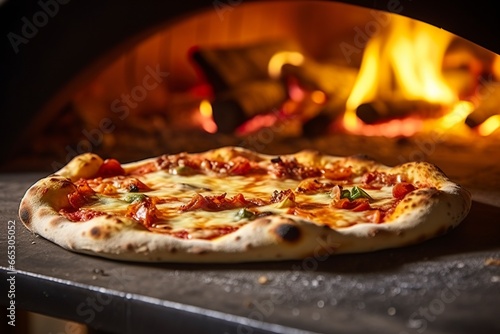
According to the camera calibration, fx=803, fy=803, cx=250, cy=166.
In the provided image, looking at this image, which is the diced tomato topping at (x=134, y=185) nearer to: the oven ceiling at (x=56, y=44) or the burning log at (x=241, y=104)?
the oven ceiling at (x=56, y=44)

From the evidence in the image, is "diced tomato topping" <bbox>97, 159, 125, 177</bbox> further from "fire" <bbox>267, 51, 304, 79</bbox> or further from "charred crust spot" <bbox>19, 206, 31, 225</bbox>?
"fire" <bbox>267, 51, 304, 79</bbox>

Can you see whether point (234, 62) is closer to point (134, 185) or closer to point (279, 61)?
point (279, 61)

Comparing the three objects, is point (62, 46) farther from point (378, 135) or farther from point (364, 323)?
point (364, 323)

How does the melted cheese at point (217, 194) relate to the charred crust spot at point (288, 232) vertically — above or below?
below

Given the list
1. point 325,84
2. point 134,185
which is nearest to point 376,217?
point 134,185

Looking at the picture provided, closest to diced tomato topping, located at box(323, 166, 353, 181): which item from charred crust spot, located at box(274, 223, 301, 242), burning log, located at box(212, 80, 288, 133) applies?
charred crust spot, located at box(274, 223, 301, 242)

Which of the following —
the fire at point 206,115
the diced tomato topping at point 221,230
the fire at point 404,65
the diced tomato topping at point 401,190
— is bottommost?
the fire at point 206,115

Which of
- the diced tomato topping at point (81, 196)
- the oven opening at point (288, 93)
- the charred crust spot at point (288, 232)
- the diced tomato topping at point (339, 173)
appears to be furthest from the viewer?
the oven opening at point (288, 93)

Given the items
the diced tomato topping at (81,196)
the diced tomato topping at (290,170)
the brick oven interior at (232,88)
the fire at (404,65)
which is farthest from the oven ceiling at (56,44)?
the fire at (404,65)
